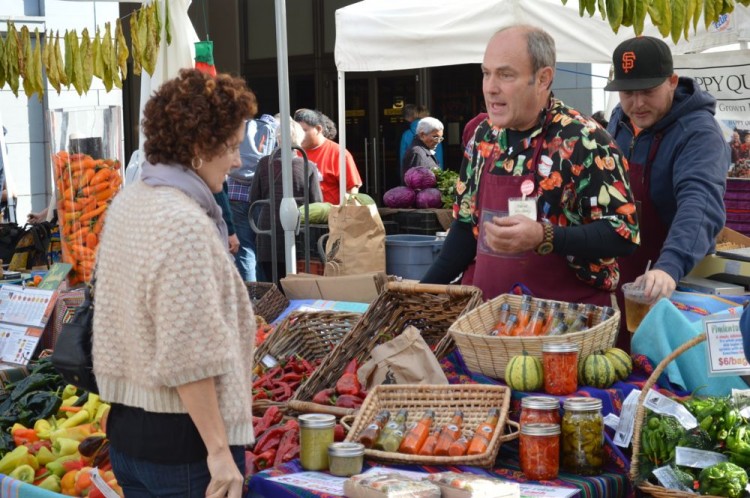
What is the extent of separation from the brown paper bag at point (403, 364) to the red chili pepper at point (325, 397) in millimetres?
99

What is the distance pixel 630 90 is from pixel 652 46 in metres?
0.17

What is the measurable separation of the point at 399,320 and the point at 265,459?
861mm

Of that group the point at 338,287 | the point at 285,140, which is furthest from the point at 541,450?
the point at 285,140

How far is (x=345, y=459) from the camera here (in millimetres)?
2729

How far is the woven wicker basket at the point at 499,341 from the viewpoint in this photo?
2.98m

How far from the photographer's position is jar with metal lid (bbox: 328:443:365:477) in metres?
2.73

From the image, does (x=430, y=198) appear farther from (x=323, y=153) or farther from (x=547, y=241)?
(x=547, y=241)

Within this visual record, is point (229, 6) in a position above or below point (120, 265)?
above

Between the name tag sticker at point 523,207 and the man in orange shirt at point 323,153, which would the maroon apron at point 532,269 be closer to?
the name tag sticker at point 523,207

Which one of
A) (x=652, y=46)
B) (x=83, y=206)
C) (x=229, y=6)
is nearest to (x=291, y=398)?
(x=652, y=46)

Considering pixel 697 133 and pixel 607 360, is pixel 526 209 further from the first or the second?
pixel 697 133

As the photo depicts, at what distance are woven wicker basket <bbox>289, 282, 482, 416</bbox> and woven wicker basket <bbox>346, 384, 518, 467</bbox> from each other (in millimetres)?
302

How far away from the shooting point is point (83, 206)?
5406mm

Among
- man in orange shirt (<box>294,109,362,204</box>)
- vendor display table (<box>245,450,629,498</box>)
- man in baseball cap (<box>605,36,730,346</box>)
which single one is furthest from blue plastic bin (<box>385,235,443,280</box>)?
vendor display table (<box>245,450,629,498</box>)
